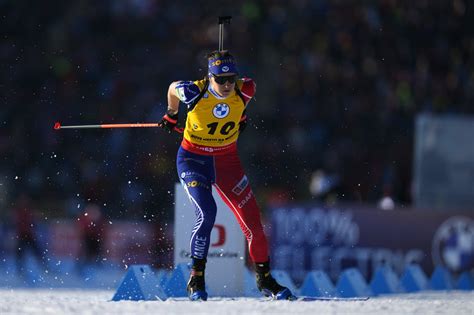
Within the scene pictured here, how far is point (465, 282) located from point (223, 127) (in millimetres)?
6946

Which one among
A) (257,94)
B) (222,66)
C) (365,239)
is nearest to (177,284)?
(222,66)

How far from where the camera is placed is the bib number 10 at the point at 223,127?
30.2ft

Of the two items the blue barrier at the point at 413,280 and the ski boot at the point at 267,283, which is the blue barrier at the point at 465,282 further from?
the ski boot at the point at 267,283

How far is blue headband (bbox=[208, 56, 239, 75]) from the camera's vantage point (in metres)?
8.96

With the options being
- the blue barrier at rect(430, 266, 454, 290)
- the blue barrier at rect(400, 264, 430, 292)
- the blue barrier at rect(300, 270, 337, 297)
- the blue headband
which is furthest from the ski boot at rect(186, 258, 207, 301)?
the blue barrier at rect(430, 266, 454, 290)

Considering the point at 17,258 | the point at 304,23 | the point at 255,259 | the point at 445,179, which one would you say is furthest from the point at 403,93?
the point at 255,259

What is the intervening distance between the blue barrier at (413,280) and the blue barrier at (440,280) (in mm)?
193

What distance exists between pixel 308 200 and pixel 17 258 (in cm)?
487

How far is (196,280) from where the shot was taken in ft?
30.1

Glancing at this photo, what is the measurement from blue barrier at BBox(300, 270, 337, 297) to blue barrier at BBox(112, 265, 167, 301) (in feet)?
6.49

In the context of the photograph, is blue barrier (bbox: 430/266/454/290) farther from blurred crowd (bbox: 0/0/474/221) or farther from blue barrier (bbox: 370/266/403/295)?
blurred crowd (bbox: 0/0/474/221)

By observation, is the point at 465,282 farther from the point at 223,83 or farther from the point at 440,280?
the point at 223,83

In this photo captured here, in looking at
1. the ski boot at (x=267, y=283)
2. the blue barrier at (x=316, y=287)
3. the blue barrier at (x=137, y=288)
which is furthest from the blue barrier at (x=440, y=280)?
the blue barrier at (x=137, y=288)

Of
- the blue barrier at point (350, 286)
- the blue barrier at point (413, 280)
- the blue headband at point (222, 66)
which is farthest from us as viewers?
the blue barrier at point (413, 280)
